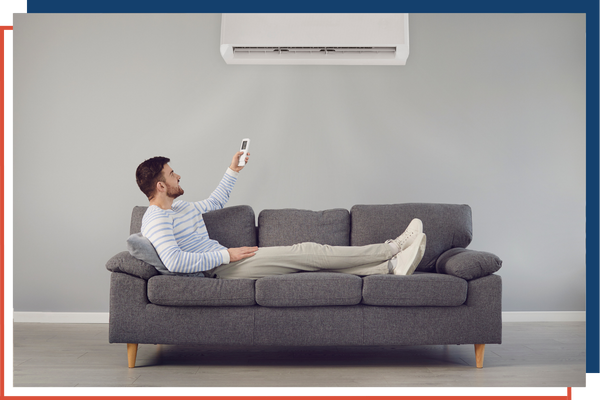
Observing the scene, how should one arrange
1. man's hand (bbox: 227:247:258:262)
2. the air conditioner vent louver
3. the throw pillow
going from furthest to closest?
the air conditioner vent louver → man's hand (bbox: 227:247:258:262) → the throw pillow

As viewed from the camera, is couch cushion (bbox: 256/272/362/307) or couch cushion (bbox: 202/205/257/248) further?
couch cushion (bbox: 202/205/257/248)

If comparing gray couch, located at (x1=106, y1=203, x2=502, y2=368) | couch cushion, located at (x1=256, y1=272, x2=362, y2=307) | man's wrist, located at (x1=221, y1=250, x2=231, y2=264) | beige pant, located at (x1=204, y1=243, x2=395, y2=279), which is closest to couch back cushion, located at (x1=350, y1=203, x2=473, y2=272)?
beige pant, located at (x1=204, y1=243, x2=395, y2=279)

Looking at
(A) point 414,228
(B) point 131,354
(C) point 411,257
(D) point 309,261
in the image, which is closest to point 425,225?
(A) point 414,228

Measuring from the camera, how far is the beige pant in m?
2.51

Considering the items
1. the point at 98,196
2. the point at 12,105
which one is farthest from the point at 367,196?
the point at 12,105

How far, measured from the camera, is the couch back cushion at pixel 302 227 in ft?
9.62

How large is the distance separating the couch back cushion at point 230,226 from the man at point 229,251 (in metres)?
0.13

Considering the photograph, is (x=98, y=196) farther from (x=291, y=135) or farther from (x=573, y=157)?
(x=573, y=157)

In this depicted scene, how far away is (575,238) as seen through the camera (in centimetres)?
363

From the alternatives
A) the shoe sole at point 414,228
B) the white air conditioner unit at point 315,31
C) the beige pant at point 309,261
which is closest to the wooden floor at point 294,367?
the beige pant at point 309,261

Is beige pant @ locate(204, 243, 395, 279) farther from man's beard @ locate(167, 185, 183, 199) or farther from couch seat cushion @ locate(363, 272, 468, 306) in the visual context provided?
man's beard @ locate(167, 185, 183, 199)

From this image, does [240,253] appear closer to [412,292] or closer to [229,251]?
[229,251]

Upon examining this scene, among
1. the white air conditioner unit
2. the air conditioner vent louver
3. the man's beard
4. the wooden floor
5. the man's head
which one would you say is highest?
the white air conditioner unit

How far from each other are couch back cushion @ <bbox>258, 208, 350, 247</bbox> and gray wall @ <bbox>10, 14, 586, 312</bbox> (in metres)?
0.58
